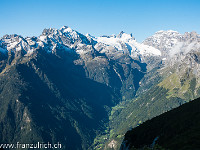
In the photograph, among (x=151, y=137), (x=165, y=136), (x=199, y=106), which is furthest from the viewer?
(x=199, y=106)

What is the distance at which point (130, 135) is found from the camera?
137500mm

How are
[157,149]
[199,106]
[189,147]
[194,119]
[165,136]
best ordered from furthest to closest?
[199,106] → [194,119] → [165,136] → [189,147] → [157,149]

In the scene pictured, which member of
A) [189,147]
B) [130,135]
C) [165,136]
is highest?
[130,135]

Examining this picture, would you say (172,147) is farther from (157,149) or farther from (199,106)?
(199,106)

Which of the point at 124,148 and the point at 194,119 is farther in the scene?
the point at 124,148

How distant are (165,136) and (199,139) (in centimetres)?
3232

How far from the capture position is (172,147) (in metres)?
69.2

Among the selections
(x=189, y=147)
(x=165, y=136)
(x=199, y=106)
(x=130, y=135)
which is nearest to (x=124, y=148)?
(x=130, y=135)

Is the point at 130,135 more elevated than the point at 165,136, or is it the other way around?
the point at 130,135

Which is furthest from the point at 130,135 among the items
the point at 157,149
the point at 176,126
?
the point at 157,149

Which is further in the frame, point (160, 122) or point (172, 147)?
point (160, 122)

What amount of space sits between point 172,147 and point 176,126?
165ft

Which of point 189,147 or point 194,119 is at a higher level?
point 194,119

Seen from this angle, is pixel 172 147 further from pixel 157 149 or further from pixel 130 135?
pixel 130 135
